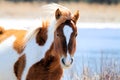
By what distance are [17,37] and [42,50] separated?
0.72ft

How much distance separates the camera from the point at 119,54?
155 inches

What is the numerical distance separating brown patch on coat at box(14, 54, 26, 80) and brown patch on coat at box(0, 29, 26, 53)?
0.13ft

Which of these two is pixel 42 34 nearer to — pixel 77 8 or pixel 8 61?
pixel 8 61

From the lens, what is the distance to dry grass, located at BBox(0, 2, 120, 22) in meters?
3.28

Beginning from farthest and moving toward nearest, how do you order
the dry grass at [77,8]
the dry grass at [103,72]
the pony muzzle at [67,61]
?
the dry grass at [103,72]
the dry grass at [77,8]
the pony muzzle at [67,61]

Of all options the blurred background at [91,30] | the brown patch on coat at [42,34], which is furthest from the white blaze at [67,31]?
the blurred background at [91,30]

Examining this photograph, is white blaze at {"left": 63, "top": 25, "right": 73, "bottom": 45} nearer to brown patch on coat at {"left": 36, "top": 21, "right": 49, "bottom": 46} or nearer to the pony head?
the pony head

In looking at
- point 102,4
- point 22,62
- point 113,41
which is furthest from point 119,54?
point 22,62

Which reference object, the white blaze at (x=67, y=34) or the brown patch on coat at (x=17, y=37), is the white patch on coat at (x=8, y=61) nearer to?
the brown patch on coat at (x=17, y=37)

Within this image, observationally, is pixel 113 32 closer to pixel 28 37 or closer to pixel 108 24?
pixel 108 24

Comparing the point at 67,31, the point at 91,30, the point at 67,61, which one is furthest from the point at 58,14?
the point at 91,30

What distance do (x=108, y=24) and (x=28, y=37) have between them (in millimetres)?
1088

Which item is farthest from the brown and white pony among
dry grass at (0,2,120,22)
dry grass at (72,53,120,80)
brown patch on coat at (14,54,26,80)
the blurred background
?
dry grass at (72,53,120,80)

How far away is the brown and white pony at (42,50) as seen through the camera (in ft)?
8.83
